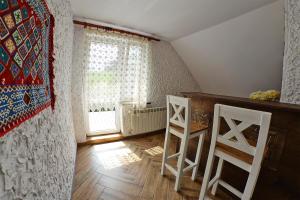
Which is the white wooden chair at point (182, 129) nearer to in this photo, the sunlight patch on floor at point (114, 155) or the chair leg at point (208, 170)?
the chair leg at point (208, 170)

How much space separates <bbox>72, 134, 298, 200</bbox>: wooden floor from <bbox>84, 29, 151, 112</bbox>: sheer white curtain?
2.80ft

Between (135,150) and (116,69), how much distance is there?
1585mm

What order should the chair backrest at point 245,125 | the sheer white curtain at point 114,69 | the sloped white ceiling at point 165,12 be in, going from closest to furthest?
the chair backrest at point 245,125 < the sloped white ceiling at point 165,12 < the sheer white curtain at point 114,69

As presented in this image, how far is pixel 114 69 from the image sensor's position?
2.56 metres

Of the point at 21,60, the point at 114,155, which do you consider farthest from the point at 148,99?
the point at 21,60

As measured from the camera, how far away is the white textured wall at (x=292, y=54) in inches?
51.7

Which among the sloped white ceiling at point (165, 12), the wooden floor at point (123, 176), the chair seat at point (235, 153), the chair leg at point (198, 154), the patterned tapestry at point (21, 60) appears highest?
the sloped white ceiling at point (165, 12)

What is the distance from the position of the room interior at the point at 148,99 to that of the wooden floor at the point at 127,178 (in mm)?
16

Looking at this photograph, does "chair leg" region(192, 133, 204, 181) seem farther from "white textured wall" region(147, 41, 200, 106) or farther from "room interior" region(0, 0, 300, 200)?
"white textured wall" region(147, 41, 200, 106)

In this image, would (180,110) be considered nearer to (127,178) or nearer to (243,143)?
(243,143)

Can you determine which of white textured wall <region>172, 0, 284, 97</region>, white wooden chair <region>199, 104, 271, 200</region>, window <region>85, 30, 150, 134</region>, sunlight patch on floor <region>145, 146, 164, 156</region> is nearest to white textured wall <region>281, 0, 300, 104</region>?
white textured wall <region>172, 0, 284, 97</region>

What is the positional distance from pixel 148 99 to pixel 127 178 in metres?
1.72

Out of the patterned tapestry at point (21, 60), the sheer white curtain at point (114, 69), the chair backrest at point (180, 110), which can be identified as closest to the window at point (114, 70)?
the sheer white curtain at point (114, 69)

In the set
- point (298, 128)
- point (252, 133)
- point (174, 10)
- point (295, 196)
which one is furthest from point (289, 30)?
point (295, 196)
